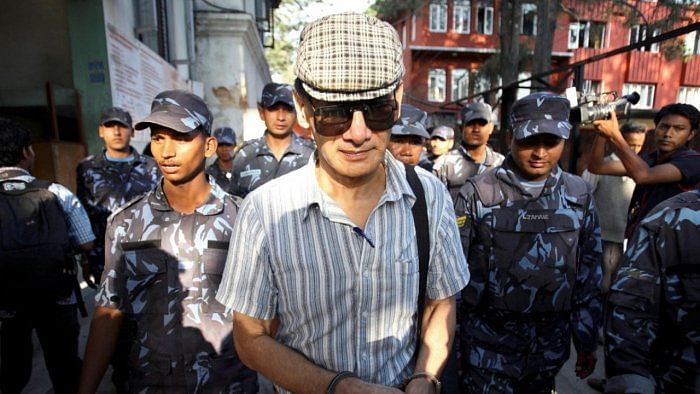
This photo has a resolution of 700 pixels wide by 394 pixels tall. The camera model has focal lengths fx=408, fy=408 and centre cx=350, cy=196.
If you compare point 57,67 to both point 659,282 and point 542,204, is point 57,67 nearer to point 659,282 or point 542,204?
point 542,204

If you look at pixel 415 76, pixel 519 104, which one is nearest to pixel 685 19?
pixel 519 104

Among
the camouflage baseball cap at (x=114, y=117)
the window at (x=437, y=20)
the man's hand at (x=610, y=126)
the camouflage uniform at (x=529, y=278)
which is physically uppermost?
the window at (x=437, y=20)

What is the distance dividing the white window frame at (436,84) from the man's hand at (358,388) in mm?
25950

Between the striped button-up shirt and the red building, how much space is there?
2071cm

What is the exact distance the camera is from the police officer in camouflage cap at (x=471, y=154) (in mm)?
4168

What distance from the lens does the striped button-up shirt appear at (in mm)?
1206

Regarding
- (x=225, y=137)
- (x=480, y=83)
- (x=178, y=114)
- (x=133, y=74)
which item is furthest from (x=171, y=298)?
(x=480, y=83)

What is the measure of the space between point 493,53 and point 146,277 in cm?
2383

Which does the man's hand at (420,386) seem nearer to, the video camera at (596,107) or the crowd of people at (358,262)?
the crowd of people at (358,262)

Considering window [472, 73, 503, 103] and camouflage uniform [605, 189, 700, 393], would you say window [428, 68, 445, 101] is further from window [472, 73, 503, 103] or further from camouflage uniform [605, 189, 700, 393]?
camouflage uniform [605, 189, 700, 393]

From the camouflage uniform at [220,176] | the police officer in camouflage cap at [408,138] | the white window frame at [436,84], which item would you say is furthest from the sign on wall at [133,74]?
the white window frame at [436,84]

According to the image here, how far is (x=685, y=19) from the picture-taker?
6.57 meters

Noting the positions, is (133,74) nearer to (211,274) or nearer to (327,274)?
(211,274)

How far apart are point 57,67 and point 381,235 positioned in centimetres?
692
